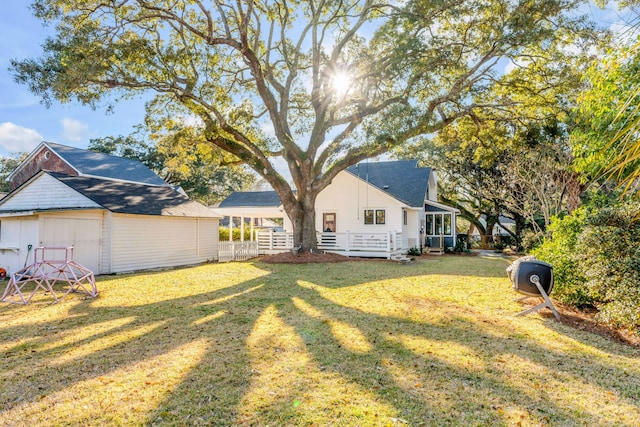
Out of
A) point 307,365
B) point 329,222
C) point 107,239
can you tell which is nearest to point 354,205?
point 329,222

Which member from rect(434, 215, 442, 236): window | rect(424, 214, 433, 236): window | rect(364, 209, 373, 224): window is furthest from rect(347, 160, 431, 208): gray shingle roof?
rect(434, 215, 442, 236): window

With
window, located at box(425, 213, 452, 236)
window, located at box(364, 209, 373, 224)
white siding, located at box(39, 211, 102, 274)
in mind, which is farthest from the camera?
window, located at box(425, 213, 452, 236)

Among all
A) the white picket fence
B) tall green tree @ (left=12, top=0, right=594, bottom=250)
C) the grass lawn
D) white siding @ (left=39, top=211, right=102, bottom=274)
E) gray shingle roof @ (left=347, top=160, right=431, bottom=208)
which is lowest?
the grass lawn

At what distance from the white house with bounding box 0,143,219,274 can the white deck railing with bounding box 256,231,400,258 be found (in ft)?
9.60

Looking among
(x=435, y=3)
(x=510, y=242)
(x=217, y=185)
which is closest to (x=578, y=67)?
(x=435, y=3)

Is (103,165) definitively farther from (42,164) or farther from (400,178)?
(400,178)

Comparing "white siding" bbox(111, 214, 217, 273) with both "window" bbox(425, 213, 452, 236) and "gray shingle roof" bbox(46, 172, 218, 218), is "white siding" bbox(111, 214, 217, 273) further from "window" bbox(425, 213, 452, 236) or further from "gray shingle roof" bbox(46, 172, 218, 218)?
"window" bbox(425, 213, 452, 236)

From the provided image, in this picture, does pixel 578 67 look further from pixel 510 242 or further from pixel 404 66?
pixel 510 242

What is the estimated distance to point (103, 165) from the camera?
23.5 meters

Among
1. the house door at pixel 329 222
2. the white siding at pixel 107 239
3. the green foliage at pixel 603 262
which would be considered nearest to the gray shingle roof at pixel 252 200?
the house door at pixel 329 222

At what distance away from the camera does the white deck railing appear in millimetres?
17797

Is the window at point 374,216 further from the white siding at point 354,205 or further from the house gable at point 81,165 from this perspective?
the house gable at point 81,165

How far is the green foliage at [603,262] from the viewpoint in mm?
5527

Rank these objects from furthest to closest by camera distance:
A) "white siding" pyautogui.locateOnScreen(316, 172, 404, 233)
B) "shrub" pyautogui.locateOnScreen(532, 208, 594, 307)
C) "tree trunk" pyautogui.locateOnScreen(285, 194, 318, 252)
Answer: "white siding" pyautogui.locateOnScreen(316, 172, 404, 233) → "tree trunk" pyautogui.locateOnScreen(285, 194, 318, 252) → "shrub" pyautogui.locateOnScreen(532, 208, 594, 307)
